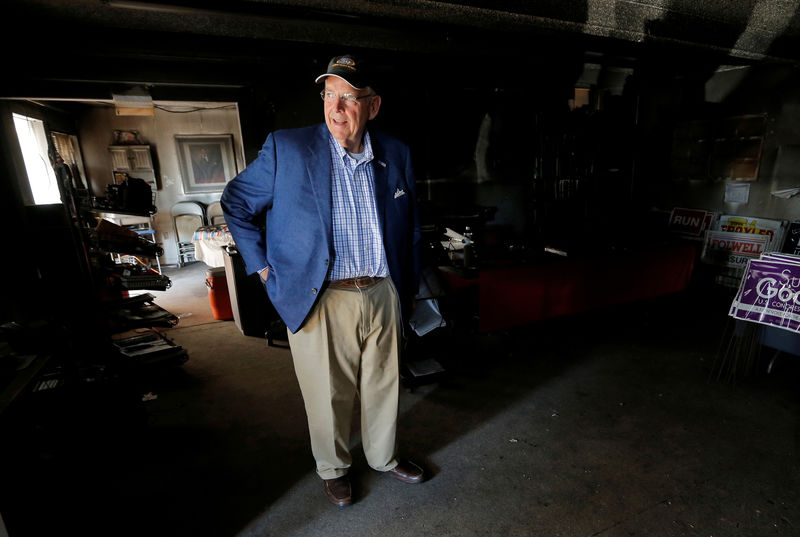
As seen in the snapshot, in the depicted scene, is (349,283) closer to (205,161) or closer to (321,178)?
(321,178)

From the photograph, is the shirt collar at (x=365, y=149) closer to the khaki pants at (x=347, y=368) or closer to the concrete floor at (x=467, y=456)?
the khaki pants at (x=347, y=368)

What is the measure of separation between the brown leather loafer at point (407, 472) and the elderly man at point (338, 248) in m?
0.20

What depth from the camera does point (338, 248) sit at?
1940mm

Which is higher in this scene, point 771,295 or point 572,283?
point 771,295

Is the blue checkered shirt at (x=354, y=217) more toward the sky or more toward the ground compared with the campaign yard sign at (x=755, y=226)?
more toward the sky

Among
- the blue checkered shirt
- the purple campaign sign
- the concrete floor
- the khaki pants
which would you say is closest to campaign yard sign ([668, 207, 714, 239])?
the concrete floor

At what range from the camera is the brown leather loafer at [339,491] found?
2.16 metres

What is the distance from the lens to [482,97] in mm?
5496

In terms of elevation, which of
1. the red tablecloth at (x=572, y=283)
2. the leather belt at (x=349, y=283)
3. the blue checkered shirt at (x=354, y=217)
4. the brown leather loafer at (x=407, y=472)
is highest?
the blue checkered shirt at (x=354, y=217)

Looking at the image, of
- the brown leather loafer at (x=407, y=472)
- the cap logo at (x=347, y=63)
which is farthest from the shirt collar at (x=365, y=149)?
the brown leather loafer at (x=407, y=472)

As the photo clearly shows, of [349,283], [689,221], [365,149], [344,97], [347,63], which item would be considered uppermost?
[347,63]

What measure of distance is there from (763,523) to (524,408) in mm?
1356

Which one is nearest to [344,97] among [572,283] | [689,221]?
[572,283]

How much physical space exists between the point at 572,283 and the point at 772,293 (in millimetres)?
1398
